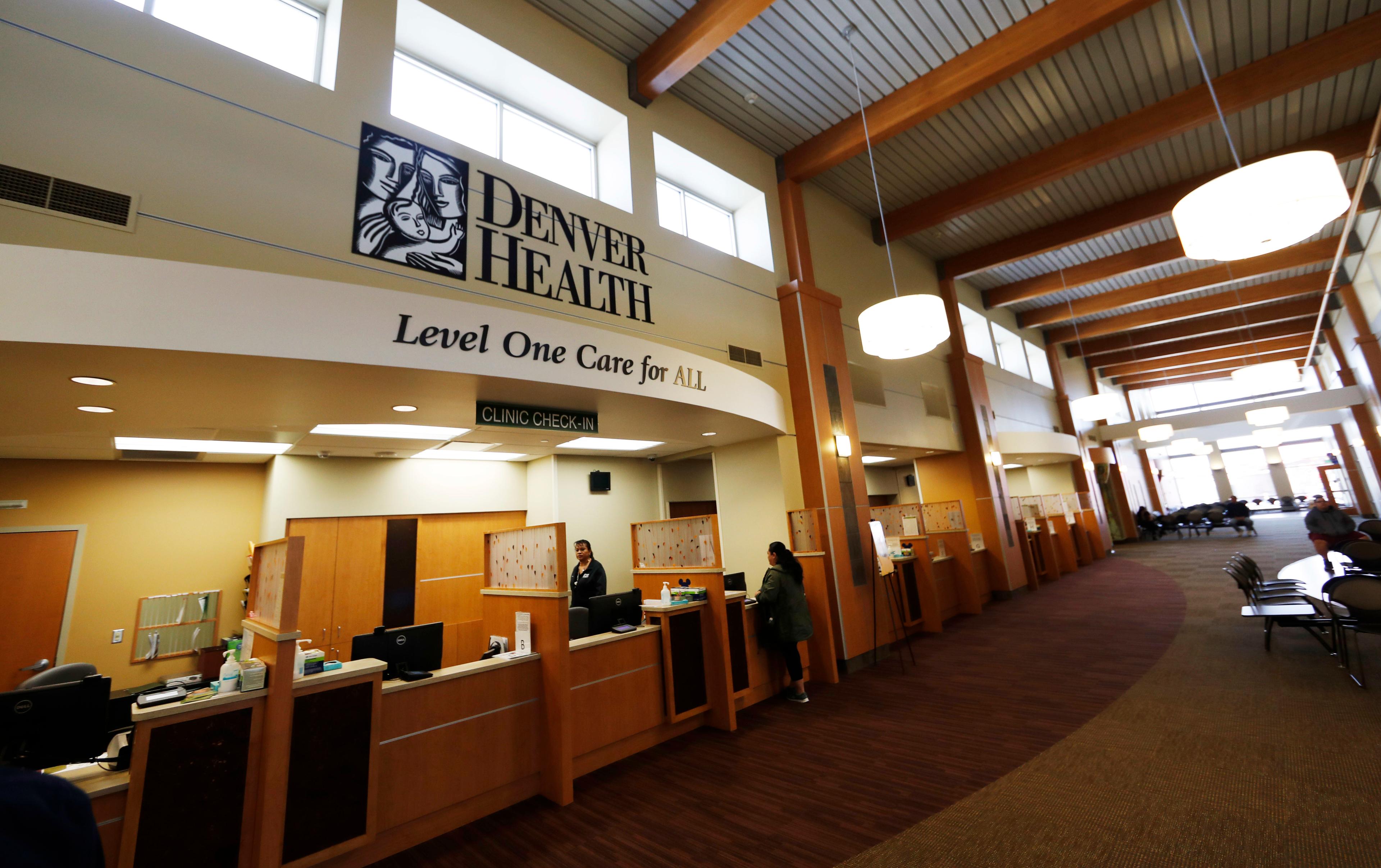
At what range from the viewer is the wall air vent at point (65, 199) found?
2.85 m

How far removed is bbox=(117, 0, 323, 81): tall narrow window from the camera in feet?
12.9

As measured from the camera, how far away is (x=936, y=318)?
199 inches

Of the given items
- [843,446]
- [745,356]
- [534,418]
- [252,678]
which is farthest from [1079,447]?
[252,678]

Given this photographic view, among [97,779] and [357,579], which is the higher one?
[357,579]

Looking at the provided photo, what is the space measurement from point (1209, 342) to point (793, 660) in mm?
21772

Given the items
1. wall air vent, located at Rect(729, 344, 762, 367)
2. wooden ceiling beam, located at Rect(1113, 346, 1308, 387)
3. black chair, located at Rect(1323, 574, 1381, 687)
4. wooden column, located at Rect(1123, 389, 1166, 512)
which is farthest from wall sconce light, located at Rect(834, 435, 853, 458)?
wooden column, located at Rect(1123, 389, 1166, 512)

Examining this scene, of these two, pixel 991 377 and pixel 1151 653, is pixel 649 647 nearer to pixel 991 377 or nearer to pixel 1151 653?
pixel 1151 653

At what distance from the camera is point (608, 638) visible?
4.50 metres

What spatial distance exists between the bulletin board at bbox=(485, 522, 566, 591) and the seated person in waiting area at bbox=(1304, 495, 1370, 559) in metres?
9.76

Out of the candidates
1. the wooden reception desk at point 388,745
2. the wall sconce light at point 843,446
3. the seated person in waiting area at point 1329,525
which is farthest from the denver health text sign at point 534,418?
the seated person in waiting area at point 1329,525

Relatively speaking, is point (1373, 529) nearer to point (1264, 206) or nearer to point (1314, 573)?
point (1314, 573)

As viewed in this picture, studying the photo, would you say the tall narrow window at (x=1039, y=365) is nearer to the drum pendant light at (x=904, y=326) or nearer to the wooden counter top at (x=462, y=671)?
the drum pendant light at (x=904, y=326)

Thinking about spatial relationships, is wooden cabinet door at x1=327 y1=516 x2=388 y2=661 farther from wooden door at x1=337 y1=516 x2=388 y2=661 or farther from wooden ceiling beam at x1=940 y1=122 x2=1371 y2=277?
wooden ceiling beam at x1=940 y1=122 x2=1371 y2=277

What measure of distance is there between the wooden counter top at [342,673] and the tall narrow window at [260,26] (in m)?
4.31
